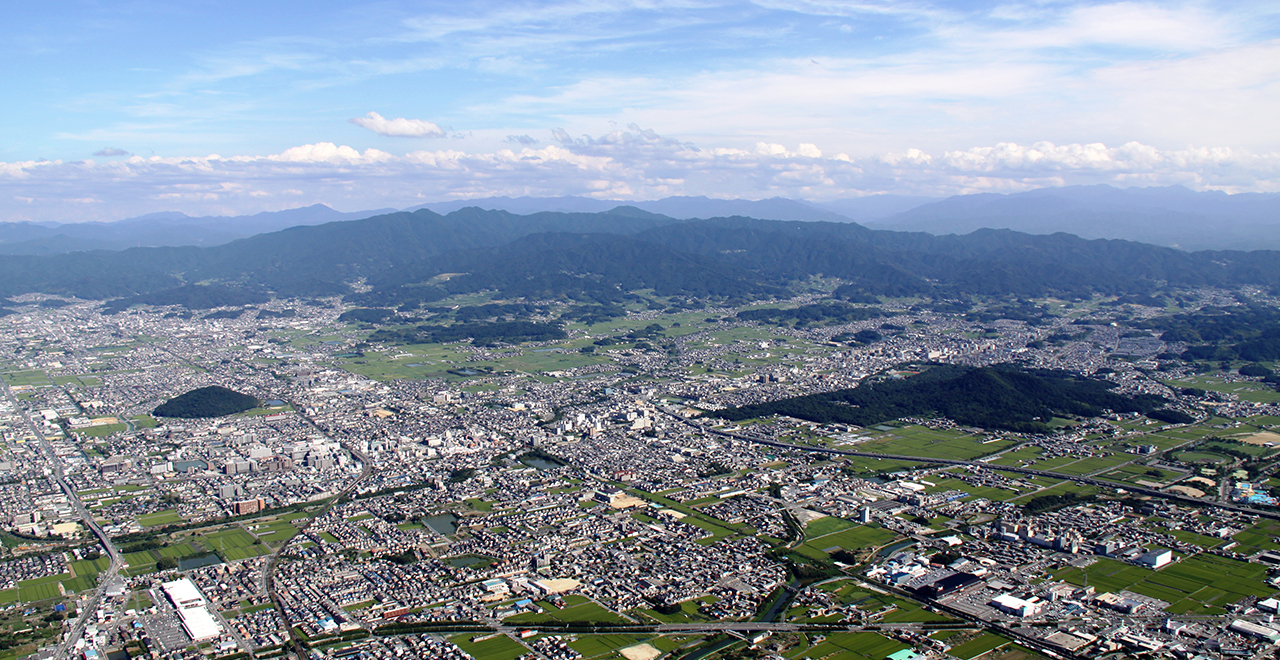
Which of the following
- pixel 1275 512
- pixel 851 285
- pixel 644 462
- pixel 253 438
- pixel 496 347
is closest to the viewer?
pixel 1275 512

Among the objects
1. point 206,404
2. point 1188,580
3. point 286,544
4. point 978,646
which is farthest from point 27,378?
point 1188,580

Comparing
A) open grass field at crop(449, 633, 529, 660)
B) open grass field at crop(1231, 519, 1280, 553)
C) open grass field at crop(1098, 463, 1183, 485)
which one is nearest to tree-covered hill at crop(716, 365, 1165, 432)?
open grass field at crop(1098, 463, 1183, 485)

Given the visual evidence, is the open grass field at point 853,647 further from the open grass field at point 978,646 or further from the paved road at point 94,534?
the paved road at point 94,534

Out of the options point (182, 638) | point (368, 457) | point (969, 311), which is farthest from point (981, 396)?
point (969, 311)

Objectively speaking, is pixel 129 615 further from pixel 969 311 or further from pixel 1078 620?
pixel 969 311

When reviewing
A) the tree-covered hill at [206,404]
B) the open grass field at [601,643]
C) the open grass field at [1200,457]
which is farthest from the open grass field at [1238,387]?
the tree-covered hill at [206,404]

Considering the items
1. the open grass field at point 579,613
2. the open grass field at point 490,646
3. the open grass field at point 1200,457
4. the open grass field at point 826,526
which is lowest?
the open grass field at point 490,646

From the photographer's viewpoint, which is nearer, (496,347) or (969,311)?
(496,347)
